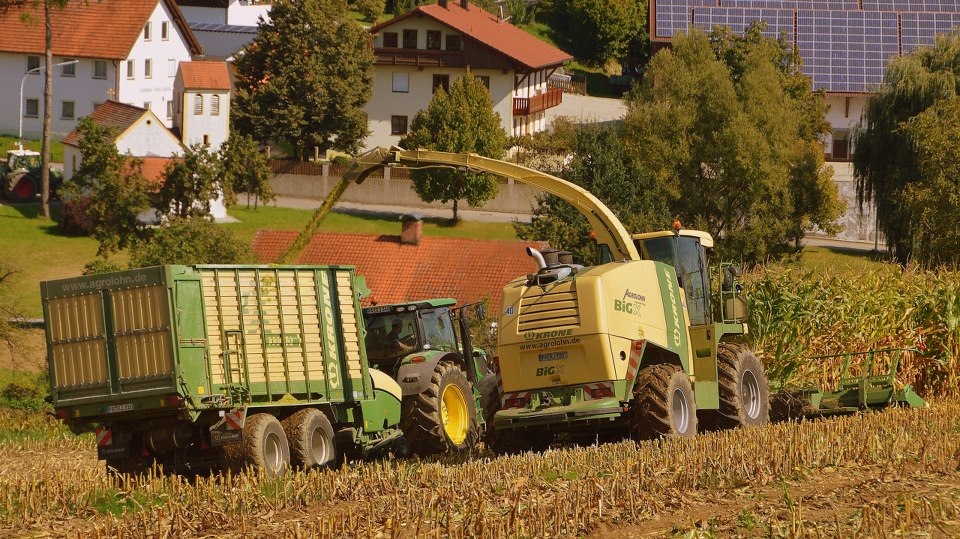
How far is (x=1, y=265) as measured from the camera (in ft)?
132

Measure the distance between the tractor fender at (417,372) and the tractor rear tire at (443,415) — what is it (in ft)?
0.24

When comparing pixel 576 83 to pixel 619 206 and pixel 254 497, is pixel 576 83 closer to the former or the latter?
pixel 619 206

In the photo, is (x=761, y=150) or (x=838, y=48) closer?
(x=761, y=150)

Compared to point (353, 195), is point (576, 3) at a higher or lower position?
higher

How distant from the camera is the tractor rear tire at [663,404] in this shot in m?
20.0

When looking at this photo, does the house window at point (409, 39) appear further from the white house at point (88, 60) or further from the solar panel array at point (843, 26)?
the solar panel array at point (843, 26)

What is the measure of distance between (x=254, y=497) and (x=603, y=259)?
878 centimetres

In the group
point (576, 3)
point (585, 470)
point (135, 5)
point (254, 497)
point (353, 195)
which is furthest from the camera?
point (576, 3)

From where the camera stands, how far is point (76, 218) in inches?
2422

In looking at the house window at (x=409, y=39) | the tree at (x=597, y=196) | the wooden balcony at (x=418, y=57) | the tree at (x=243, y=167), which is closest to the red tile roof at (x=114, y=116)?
the tree at (x=243, y=167)

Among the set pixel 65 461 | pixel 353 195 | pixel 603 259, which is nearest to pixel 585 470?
pixel 603 259

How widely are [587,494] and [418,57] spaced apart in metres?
68.6

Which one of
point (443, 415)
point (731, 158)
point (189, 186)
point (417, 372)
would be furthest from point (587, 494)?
point (731, 158)

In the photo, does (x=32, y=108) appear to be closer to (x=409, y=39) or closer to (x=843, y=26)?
(x=409, y=39)
